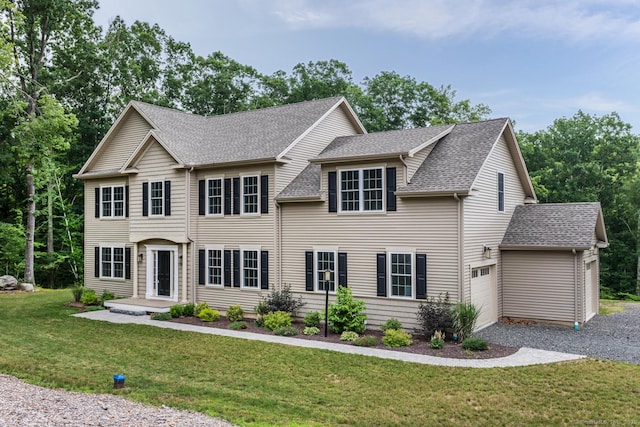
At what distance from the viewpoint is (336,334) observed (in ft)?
49.6

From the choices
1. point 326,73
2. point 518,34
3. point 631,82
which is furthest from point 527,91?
point 326,73

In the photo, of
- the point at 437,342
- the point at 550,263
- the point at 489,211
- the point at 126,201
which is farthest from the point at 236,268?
the point at 550,263

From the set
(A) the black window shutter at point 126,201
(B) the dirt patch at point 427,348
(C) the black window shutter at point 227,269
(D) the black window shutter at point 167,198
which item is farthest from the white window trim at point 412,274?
(A) the black window shutter at point 126,201

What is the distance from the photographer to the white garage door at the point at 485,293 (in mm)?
15375

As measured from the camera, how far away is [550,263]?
1666 cm

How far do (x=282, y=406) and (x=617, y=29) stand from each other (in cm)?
2404

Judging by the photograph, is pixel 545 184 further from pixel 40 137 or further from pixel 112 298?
pixel 40 137

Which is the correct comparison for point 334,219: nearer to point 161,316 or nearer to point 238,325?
point 238,325

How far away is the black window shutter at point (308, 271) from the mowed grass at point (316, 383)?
12.4 feet

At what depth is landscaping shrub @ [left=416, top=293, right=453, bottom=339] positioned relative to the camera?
1390 centimetres

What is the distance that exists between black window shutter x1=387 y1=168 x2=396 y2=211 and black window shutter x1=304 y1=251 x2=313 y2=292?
3.41 metres

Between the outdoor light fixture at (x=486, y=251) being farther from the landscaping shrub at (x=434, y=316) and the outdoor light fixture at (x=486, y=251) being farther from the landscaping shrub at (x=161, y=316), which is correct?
the landscaping shrub at (x=161, y=316)

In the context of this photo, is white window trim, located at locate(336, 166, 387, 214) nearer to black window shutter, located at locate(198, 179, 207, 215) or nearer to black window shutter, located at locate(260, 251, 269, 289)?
black window shutter, located at locate(260, 251, 269, 289)

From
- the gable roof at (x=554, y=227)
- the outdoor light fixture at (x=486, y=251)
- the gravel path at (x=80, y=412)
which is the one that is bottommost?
the gravel path at (x=80, y=412)
